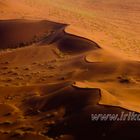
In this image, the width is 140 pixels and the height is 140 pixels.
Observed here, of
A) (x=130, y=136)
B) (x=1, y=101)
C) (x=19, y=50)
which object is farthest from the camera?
(x=19, y=50)

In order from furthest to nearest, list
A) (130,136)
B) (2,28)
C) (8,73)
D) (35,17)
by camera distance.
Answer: (35,17) < (2,28) < (8,73) < (130,136)

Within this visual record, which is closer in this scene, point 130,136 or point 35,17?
point 130,136

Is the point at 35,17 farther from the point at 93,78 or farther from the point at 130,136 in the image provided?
the point at 130,136

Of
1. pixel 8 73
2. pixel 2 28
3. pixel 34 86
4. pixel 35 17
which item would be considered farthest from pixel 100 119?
pixel 35 17

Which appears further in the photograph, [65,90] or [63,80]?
[63,80]

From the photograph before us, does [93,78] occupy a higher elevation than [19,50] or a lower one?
higher

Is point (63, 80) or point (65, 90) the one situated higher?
point (65, 90)
